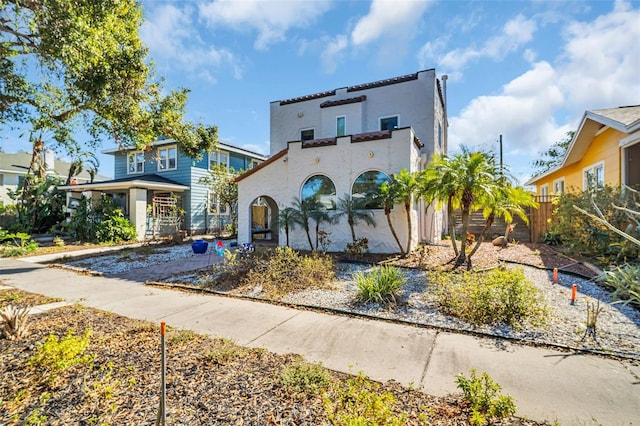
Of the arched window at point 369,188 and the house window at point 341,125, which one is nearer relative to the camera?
the arched window at point 369,188

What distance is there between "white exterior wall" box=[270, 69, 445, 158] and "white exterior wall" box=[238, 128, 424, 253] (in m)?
2.98

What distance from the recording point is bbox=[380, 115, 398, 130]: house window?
46.6 ft

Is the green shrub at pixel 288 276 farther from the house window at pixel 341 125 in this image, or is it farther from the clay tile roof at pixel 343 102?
the clay tile roof at pixel 343 102

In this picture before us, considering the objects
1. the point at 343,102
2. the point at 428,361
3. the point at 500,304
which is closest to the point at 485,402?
the point at 428,361

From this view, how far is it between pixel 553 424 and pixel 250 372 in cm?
283

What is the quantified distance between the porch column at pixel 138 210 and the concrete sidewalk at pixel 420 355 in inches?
464

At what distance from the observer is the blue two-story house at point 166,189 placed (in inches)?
674

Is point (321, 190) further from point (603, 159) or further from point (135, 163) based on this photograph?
point (135, 163)

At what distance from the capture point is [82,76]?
7918mm

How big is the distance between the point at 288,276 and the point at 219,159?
16.0 m

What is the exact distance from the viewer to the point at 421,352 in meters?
3.80

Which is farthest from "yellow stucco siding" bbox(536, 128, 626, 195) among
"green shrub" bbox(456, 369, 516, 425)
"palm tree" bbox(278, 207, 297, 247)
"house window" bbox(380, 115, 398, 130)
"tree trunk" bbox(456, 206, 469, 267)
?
"green shrub" bbox(456, 369, 516, 425)

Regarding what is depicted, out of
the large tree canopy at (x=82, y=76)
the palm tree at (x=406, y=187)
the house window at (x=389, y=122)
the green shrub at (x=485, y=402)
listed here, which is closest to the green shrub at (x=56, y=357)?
the green shrub at (x=485, y=402)

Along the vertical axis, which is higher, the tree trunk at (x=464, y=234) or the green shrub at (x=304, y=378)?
the tree trunk at (x=464, y=234)
